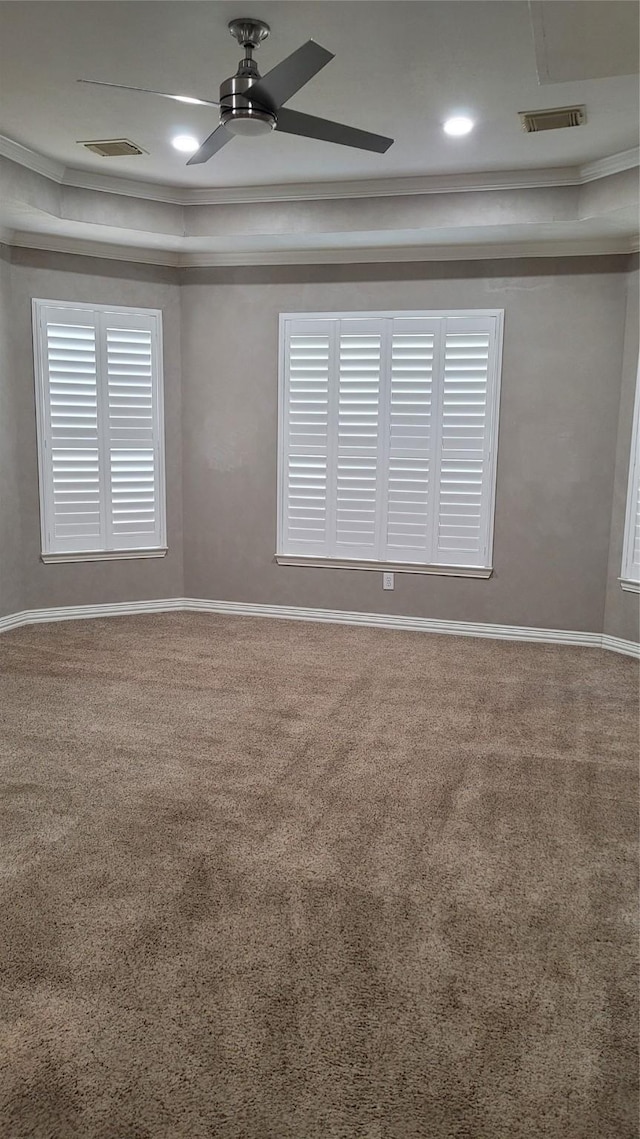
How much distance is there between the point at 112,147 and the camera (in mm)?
4270

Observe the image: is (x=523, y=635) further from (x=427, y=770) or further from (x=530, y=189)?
(x=530, y=189)

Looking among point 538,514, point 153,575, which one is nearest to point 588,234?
Result: point 538,514

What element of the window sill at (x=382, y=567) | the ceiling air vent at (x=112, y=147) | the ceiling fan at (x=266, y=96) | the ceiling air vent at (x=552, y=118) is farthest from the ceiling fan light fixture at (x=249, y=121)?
the window sill at (x=382, y=567)

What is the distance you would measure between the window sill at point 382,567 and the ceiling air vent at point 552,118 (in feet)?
8.98

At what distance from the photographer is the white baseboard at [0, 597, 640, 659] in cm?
536

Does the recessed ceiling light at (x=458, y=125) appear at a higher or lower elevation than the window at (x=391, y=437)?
higher

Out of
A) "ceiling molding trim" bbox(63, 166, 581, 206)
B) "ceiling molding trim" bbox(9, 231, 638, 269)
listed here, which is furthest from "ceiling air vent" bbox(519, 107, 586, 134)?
"ceiling molding trim" bbox(9, 231, 638, 269)

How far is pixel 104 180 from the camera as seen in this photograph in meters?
4.82

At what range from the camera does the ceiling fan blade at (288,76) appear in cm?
255

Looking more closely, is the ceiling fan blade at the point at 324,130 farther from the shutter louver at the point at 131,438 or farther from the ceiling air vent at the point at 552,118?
the shutter louver at the point at 131,438

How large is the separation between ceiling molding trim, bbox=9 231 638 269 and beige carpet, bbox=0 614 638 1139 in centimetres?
283

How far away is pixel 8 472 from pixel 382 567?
2.72 meters

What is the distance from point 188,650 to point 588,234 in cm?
363

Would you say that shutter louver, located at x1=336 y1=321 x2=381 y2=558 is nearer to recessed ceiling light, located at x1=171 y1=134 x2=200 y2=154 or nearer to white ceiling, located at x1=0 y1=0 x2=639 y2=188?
white ceiling, located at x1=0 y1=0 x2=639 y2=188
